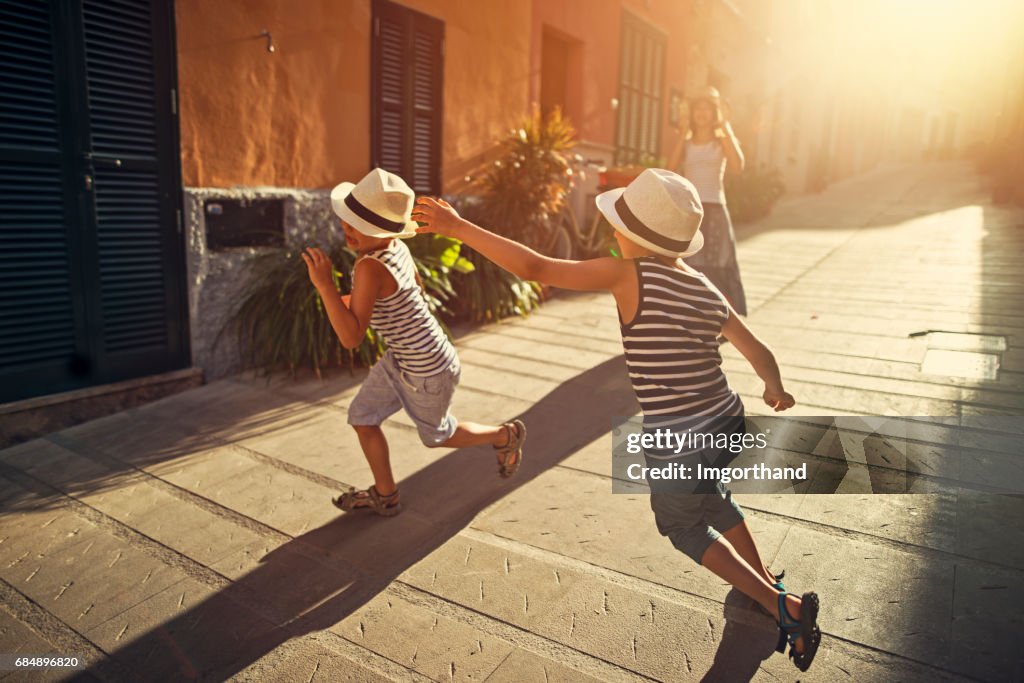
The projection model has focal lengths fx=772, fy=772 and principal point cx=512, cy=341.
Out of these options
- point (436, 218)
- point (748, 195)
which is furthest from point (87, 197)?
point (748, 195)

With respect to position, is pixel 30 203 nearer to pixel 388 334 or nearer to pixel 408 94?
pixel 388 334

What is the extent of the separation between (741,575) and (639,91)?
36.6 feet

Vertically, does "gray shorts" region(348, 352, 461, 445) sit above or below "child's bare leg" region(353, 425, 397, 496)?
above

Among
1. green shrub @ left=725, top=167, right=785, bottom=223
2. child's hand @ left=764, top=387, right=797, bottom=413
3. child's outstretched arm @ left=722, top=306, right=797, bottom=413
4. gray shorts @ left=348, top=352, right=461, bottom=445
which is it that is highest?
green shrub @ left=725, top=167, right=785, bottom=223

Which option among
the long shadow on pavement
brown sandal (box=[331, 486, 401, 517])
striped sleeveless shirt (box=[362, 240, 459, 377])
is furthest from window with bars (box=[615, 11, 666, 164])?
brown sandal (box=[331, 486, 401, 517])

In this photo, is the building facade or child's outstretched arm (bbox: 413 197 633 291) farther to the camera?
the building facade

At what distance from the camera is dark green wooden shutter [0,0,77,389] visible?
4449 millimetres

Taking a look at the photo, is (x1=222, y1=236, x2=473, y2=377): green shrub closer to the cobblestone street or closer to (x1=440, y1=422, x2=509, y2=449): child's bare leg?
the cobblestone street

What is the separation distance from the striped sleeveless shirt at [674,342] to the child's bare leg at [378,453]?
1.31 meters

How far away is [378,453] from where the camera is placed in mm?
3367

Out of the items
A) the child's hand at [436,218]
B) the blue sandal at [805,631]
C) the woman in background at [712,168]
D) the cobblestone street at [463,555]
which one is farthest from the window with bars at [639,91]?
the blue sandal at [805,631]

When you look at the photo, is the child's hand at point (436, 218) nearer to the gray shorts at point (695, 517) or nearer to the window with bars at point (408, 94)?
the gray shorts at point (695, 517)

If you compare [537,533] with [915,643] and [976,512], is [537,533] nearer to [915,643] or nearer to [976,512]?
[915,643]

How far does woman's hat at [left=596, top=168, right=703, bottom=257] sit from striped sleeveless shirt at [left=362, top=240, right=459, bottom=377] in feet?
3.60
